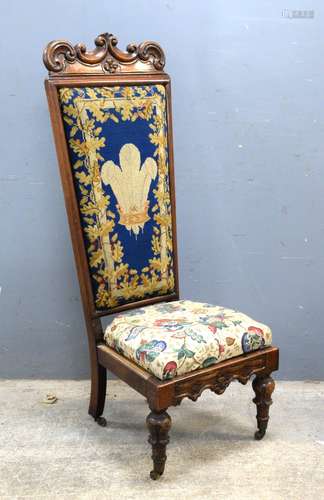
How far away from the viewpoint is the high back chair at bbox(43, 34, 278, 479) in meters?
1.57

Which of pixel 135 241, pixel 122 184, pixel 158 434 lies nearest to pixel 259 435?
pixel 158 434

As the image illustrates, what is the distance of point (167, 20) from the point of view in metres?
1.90

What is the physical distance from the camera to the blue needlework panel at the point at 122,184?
1.65 metres

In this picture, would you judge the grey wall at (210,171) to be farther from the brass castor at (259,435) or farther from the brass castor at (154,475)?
the brass castor at (154,475)

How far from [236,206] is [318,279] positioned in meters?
0.43

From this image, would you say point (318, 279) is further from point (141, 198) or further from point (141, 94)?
point (141, 94)

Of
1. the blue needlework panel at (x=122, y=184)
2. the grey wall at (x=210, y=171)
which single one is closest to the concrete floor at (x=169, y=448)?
the grey wall at (x=210, y=171)

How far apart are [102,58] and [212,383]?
1026 mm

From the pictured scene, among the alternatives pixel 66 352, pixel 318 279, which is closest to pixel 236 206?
pixel 318 279

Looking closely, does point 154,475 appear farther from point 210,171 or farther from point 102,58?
point 102,58

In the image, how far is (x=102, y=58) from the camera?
1.69 meters

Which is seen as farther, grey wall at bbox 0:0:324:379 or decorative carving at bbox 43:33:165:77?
grey wall at bbox 0:0:324:379

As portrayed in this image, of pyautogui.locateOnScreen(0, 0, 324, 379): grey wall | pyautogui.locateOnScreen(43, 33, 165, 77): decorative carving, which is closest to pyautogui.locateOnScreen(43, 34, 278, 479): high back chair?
pyautogui.locateOnScreen(43, 33, 165, 77): decorative carving

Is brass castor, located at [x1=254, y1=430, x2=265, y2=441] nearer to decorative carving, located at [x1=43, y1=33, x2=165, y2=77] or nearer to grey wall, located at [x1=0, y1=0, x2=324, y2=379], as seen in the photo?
grey wall, located at [x1=0, y1=0, x2=324, y2=379]
